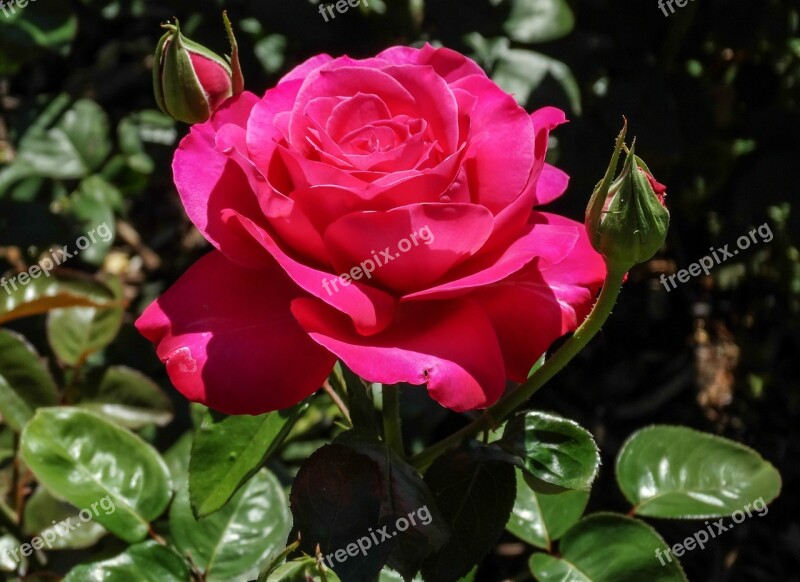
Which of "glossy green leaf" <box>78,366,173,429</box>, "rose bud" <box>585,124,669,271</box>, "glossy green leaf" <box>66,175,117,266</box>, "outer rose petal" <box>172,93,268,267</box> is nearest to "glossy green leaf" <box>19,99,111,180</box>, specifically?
"glossy green leaf" <box>66,175,117,266</box>

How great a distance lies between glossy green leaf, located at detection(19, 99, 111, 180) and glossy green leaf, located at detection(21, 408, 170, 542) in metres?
0.74

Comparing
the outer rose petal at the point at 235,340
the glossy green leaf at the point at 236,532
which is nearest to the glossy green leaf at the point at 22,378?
the glossy green leaf at the point at 236,532

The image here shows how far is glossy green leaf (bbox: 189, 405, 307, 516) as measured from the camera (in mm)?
777

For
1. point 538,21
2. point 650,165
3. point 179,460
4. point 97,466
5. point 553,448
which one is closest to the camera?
point 553,448

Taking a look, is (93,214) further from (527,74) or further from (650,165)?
(650,165)

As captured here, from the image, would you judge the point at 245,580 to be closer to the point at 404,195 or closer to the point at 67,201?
the point at 404,195

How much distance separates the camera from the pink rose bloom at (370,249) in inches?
23.1
